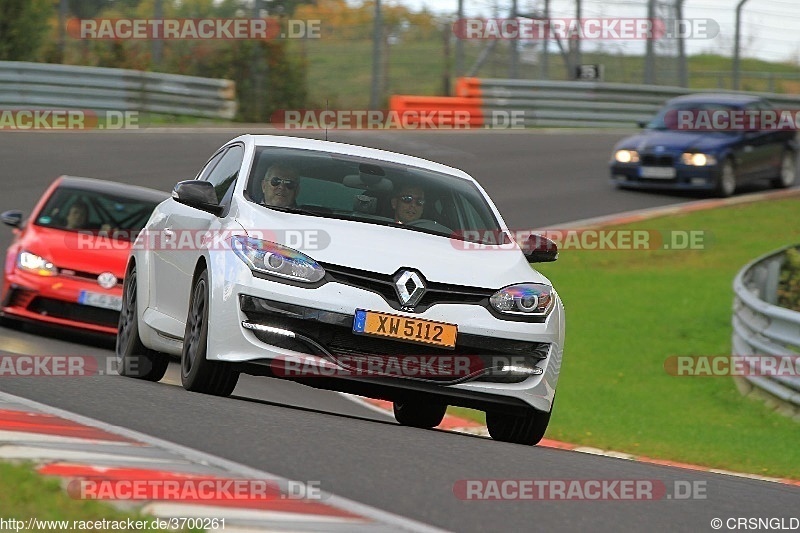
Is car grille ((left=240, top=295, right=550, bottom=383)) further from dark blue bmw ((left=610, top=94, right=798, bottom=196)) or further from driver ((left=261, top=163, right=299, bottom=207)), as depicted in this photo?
dark blue bmw ((left=610, top=94, right=798, bottom=196))

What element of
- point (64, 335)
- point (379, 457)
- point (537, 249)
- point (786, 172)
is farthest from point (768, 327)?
point (786, 172)

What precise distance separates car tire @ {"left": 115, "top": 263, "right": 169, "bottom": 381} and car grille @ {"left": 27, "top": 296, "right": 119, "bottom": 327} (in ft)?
8.98

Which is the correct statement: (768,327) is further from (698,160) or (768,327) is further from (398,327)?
(698,160)

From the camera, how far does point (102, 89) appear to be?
31328 mm

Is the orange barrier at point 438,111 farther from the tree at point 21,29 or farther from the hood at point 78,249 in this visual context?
the hood at point 78,249

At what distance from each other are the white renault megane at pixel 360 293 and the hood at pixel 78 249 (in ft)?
14.6

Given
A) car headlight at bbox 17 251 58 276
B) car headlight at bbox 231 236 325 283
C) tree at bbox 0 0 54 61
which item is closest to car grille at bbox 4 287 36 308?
car headlight at bbox 17 251 58 276

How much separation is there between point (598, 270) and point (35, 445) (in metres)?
15.3

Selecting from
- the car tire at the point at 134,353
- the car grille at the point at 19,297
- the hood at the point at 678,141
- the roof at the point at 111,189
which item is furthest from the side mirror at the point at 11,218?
the hood at the point at 678,141

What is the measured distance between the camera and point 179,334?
9.46 m

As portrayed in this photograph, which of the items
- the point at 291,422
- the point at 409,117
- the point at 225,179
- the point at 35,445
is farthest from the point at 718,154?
the point at 35,445

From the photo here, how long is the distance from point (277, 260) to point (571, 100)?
28.4m

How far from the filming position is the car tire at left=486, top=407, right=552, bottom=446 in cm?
905

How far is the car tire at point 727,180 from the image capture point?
26.2 meters
